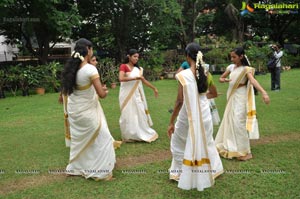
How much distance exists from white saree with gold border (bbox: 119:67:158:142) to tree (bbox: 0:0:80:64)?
773cm

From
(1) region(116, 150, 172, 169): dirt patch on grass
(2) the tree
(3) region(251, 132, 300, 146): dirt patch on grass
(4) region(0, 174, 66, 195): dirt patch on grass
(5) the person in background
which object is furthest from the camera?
(2) the tree

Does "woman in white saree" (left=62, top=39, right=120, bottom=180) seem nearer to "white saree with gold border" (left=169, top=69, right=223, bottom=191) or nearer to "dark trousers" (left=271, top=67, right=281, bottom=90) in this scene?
"white saree with gold border" (left=169, top=69, right=223, bottom=191)

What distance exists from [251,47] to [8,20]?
12.9m

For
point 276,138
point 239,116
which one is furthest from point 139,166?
point 276,138

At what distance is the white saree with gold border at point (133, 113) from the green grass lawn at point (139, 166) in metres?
0.19

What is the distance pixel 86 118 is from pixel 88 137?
260 millimetres

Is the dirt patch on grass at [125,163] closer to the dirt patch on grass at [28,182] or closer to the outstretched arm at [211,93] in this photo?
the dirt patch on grass at [28,182]

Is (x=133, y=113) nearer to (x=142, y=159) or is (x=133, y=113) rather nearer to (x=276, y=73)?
(x=142, y=159)

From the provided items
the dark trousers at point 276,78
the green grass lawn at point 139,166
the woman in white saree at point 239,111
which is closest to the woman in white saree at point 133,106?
the green grass lawn at point 139,166

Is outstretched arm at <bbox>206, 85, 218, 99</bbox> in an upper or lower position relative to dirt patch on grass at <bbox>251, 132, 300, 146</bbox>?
upper

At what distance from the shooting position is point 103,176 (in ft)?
13.2

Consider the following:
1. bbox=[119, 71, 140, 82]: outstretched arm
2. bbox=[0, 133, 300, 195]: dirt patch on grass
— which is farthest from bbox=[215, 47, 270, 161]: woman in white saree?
bbox=[119, 71, 140, 82]: outstretched arm

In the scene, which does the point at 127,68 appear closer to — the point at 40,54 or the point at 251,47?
the point at 40,54

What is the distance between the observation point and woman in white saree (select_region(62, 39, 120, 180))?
3.80 m
